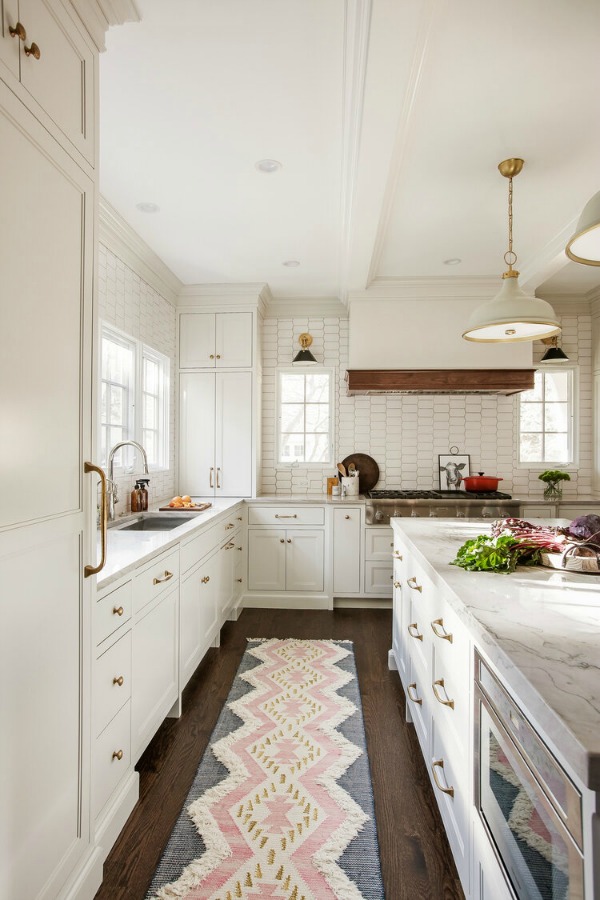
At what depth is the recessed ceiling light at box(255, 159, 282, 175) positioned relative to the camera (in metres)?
2.55

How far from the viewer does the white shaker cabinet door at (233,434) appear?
4465 millimetres

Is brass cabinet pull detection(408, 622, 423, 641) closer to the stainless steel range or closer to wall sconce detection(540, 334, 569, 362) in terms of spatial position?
the stainless steel range

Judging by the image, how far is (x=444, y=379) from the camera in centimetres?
429

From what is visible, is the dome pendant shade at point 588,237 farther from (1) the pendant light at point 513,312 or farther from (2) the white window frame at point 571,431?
(2) the white window frame at point 571,431

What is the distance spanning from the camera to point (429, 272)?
4.15 metres

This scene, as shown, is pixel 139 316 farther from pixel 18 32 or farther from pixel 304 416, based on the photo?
pixel 18 32

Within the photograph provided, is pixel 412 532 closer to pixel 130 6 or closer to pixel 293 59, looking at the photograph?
pixel 293 59

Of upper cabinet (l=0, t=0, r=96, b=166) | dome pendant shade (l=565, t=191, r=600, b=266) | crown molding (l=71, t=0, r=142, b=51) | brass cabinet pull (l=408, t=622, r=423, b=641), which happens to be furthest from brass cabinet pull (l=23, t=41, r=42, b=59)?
brass cabinet pull (l=408, t=622, r=423, b=641)

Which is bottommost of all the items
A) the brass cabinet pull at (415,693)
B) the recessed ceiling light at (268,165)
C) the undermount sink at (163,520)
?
the brass cabinet pull at (415,693)

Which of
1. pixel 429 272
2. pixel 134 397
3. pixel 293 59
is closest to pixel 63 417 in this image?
pixel 293 59

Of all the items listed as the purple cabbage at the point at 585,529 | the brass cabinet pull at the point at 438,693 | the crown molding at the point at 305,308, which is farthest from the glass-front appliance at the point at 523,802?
the crown molding at the point at 305,308

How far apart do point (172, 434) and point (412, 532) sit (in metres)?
2.64

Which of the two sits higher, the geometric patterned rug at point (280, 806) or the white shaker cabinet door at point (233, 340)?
the white shaker cabinet door at point (233, 340)

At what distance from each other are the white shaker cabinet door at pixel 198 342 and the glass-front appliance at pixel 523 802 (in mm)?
3723
